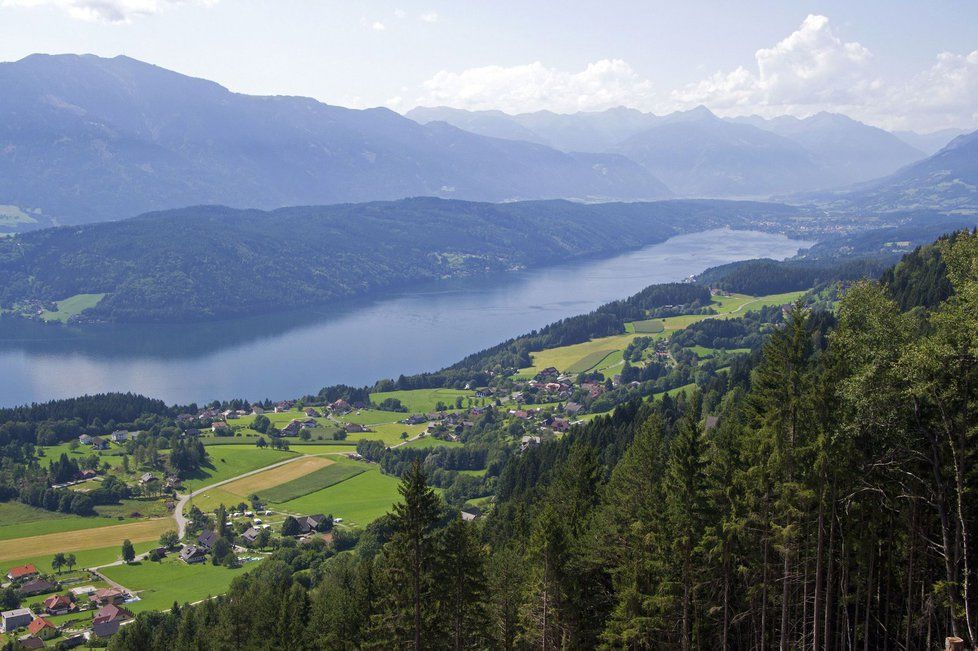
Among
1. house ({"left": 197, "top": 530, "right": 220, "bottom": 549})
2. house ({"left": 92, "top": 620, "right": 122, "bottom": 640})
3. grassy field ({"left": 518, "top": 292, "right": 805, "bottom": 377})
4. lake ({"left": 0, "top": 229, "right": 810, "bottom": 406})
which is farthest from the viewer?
lake ({"left": 0, "top": 229, "right": 810, "bottom": 406})

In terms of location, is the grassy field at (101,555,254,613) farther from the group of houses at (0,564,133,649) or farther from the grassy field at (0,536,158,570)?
the grassy field at (0,536,158,570)

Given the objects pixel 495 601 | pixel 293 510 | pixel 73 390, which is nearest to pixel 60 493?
pixel 293 510

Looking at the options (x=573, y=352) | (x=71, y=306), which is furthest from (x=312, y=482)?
(x=71, y=306)

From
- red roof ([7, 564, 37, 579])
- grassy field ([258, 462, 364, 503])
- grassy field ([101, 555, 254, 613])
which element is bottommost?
grassy field ([101, 555, 254, 613])

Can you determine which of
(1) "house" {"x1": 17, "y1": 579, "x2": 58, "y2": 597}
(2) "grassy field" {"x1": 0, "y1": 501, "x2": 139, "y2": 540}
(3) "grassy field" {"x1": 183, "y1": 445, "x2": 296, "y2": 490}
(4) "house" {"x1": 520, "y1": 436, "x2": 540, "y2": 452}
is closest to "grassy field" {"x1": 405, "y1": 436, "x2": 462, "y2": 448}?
(4) "house" {"x1": 520, "y1": 436, "x2": 540, "y2": 452}

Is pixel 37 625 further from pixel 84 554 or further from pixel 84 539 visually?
pixel 84 539
